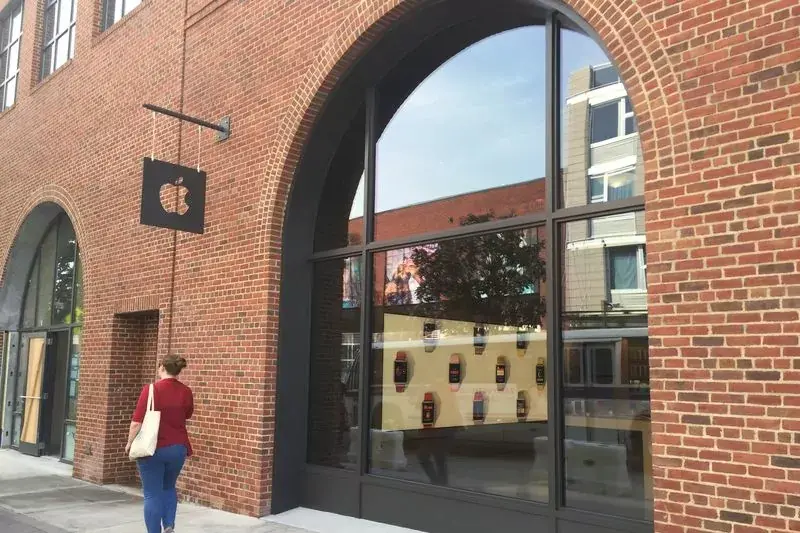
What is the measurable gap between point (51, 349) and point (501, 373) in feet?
33.5

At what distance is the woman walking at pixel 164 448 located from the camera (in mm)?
5949

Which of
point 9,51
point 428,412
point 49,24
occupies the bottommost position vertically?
point 428,412

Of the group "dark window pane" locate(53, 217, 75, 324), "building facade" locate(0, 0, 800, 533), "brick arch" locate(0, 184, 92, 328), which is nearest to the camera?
"building facade" locate(0, 0, 800, 533)

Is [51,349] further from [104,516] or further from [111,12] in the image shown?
[104,516]

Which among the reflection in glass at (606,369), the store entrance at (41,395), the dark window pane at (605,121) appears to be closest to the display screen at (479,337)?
the reflection in glass at (606,369)

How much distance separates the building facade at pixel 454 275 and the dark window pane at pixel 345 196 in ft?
0.09

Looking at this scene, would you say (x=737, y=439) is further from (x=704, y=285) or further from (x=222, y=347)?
(x=222, y=347)

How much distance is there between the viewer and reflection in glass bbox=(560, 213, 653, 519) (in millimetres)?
5285

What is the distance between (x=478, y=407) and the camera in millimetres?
6648

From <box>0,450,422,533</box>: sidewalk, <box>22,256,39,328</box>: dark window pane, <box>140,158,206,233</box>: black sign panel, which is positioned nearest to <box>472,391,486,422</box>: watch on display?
<box>0,450,422,533</box>: sidewalk

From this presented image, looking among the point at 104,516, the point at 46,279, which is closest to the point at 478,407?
the point at 104,516

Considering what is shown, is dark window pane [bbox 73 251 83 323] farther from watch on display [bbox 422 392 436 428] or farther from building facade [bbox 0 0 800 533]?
A: watch on display [bbox 422 392 436 428]

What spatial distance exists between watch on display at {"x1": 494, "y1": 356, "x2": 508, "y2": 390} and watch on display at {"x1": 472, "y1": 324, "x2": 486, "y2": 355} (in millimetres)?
242

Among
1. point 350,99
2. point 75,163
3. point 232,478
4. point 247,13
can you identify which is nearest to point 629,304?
point 350,99
